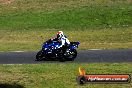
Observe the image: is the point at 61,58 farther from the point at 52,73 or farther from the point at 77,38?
the point at 77,38

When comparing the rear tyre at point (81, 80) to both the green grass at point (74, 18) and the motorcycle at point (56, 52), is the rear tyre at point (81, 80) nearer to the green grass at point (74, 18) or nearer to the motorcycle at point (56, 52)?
the motorcycle at point (56, 52)

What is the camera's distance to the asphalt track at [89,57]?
886 inches

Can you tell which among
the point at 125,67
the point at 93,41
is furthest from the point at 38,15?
the point at 125,67

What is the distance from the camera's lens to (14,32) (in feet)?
112

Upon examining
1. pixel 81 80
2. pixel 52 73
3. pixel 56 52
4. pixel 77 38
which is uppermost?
pixel 81 80

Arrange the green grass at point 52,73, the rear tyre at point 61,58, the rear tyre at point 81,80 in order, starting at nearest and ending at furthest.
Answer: the rear tyre at point 81,80
the green grass at point 52,73
the rear tyre at point 61,58

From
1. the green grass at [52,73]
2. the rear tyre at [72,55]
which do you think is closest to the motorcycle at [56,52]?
the rear tyre at [72,55]

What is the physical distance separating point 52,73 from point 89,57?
516 centimetres

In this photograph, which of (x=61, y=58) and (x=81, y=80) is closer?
(x=81, y=80)

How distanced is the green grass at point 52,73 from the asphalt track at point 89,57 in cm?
151

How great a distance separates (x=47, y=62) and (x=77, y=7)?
64.9 feet

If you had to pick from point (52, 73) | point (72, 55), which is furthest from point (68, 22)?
point (52, 73)

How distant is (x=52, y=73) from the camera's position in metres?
18.6

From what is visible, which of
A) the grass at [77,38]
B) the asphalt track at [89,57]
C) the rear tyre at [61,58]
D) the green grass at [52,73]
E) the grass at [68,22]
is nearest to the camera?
the green grass at [52,73]
